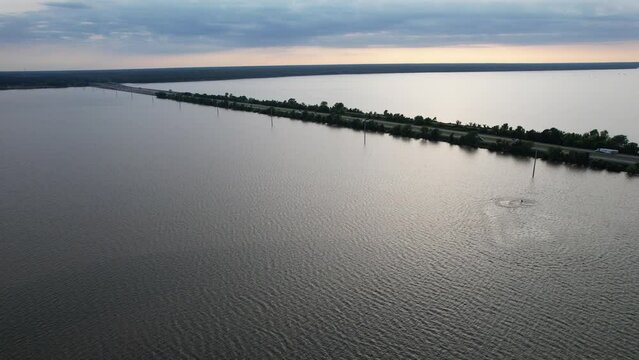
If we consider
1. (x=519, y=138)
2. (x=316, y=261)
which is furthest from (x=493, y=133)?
(x=316, y=261)

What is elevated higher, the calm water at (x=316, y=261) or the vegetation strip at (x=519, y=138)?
the vegetation strip at (x=519, y=138)

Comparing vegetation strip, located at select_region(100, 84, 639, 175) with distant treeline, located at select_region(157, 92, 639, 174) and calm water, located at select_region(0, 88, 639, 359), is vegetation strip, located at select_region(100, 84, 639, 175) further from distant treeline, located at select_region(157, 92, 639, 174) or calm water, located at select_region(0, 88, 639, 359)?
calm water, located at select_region(0, 88, 639, 359)

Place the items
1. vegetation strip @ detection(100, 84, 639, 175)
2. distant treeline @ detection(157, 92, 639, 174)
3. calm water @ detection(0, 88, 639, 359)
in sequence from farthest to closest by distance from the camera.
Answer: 1. distant treeline @ detection(157, 92, 639, 174)
2. vegetation strip @ detection(100, 84, 639, 175)
3. calm water @ detection(0, 88, 639, 359)

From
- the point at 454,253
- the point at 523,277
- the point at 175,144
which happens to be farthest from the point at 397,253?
the point at 175,144

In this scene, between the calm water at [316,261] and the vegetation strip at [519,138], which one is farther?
the vegetation strip at [519,138]

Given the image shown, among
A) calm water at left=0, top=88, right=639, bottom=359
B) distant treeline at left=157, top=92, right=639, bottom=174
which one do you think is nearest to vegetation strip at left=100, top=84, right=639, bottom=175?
distant treeline at left=157, top=92, right=639, bottom=174

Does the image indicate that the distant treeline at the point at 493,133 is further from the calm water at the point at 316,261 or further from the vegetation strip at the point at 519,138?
the calm water at the point at 316,261

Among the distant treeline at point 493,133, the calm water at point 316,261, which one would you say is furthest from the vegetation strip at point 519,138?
the calm water at point 316,261

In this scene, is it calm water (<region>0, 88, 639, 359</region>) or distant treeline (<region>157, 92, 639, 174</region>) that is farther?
distant treeline (<region>157, 92, 639, 174</region>)

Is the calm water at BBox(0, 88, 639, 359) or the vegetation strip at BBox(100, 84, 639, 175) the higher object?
the vegetation strip at BBox(100, 84, 639, 175)
